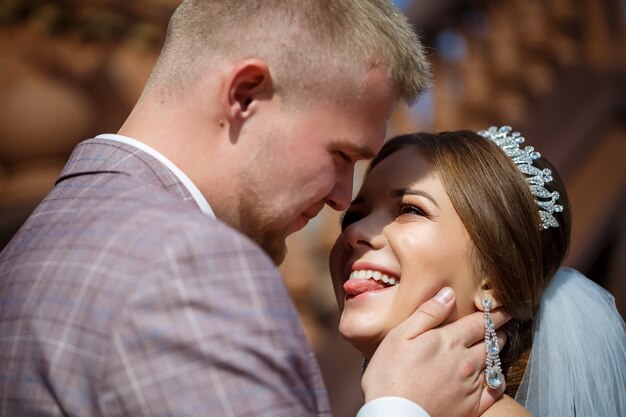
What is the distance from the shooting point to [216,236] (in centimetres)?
171

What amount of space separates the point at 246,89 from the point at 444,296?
102 cm

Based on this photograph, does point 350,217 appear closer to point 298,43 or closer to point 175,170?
point 298,43

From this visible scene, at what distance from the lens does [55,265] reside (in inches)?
70.8

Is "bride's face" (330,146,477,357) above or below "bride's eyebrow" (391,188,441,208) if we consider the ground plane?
below

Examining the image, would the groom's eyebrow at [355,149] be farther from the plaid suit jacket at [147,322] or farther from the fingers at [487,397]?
the fingers at [487,397]

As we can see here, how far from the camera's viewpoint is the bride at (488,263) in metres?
2.78

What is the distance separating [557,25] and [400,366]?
152 inches

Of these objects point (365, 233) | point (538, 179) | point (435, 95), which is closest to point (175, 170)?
point (365, 233)

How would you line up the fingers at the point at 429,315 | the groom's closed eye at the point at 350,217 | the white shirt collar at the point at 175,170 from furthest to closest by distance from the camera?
the groom's closed eye at the point at 350,217 → the fingers at the point at 429,315 → the white shirt collar at the point at 175,170

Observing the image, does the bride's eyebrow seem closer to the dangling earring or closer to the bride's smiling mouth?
the bride's smiling mouth

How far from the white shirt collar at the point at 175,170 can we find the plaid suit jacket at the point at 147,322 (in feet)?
0.38

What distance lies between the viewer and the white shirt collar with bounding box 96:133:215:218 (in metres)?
2.01

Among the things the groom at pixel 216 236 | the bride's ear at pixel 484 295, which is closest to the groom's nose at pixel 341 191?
the groom at pixel 216 236

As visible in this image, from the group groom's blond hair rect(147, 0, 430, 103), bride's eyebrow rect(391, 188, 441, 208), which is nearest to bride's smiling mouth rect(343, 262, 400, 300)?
bride's eyebrow rect(391, 188, 441, 208)
